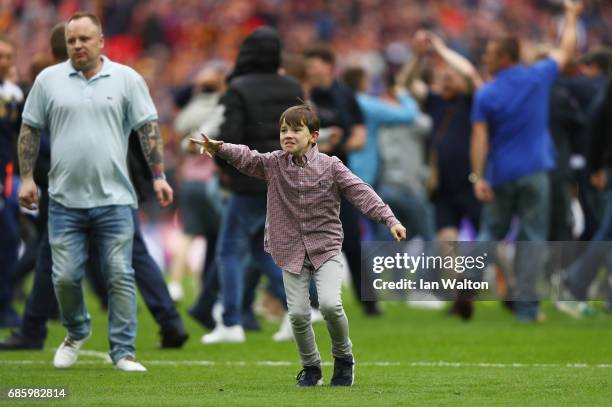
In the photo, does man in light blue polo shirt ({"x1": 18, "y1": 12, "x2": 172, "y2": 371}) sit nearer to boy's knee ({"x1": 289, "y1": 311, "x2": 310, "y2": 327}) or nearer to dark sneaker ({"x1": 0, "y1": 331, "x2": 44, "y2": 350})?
dark sneaker ({"x1": 0, "y1": 331, "x2": 44, "y2": 350})

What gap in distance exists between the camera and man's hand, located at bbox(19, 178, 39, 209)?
370 inches

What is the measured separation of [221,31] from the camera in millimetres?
27750

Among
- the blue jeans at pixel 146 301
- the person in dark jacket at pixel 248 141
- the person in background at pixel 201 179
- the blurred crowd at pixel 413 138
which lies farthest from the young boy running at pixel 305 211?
the person in background at pixel 201 179

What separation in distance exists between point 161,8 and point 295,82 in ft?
60.5

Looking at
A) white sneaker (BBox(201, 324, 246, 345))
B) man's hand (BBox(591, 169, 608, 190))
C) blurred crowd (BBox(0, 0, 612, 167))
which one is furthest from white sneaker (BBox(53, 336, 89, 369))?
blurred crowd (BBox(0, 0, 612, 167))

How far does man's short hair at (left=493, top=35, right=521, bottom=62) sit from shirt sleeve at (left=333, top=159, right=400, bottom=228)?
5658 millimetres

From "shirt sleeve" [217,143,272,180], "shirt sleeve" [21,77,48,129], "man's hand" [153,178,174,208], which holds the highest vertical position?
"shirt sleeve" [21,77,48,129]

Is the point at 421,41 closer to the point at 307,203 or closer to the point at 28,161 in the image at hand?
the point at 28,161

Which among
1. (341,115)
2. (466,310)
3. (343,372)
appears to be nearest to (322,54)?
(341,115)

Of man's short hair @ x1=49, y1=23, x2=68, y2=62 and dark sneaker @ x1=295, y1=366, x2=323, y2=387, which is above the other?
man's short hair @ x1=49, y1=23, x2=68, y2=62

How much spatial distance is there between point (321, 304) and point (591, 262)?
2501mm

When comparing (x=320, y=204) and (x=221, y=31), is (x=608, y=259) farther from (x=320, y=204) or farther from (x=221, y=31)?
(x=221, y=31)

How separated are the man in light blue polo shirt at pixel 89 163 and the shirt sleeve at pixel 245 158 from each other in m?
1.30

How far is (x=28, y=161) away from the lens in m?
9.49
